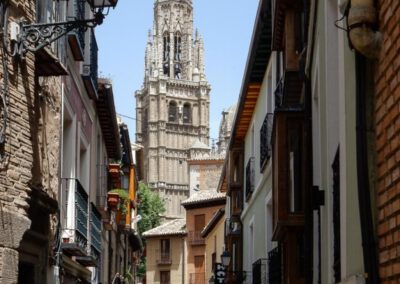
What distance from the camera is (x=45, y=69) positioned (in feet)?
34.6

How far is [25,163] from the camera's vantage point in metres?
9.66

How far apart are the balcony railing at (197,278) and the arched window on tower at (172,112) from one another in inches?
3550

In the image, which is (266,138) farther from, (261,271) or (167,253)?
(167,253)

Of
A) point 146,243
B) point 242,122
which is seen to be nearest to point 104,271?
point 242,122

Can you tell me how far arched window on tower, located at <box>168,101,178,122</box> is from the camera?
149375mm

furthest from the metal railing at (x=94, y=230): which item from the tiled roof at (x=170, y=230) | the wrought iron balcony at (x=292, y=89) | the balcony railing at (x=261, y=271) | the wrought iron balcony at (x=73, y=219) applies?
the tiled roof at (x=170, y=230)

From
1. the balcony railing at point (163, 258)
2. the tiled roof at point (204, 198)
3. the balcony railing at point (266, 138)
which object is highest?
the tiled roof at point (204, 198)

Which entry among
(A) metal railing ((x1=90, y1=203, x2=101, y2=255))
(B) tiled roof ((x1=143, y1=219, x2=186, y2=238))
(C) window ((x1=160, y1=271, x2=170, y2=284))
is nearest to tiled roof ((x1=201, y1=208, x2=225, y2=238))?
(B) tiled roof ((x1=143, y1=219, x2=186, y2=238))

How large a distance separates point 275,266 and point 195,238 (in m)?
43.5

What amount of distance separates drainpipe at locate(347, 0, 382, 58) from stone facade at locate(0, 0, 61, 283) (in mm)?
4457

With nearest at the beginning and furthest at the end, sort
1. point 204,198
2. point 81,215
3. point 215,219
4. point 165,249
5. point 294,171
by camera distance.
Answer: point 294,171
point 81,215
point 215,219
point 204,198
point 165,249

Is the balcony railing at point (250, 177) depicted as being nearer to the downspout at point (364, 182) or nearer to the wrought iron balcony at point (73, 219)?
the wrought iron balcony at point (73, 219)

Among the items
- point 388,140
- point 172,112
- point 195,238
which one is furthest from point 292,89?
point 172,112

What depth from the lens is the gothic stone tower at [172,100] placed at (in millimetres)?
147125
